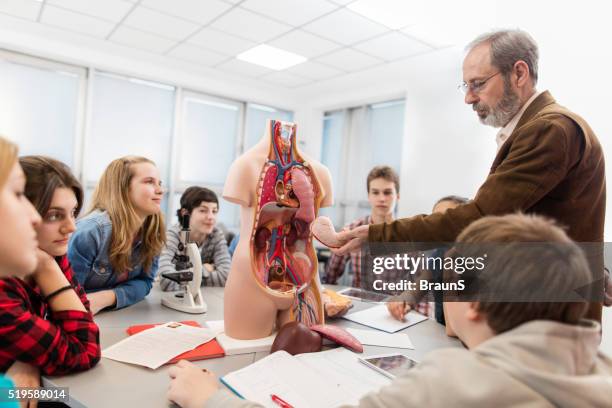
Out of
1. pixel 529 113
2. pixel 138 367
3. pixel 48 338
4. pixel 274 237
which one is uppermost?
pixel 529 113

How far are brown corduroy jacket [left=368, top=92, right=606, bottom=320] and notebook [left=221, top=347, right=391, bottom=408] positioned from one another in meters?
0.40

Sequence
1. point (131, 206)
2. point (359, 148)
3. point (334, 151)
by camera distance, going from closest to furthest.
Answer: point (131, 206) → point (359, 148) → point (334, 151)

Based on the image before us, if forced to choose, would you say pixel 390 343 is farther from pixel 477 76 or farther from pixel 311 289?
pixel 477 76

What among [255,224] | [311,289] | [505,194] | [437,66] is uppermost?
[437,66]

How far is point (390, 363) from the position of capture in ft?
4.09

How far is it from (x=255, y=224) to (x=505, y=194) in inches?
30.9

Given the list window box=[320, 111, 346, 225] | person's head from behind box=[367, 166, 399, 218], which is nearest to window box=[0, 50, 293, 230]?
window box=[320, 111, 346, 225]

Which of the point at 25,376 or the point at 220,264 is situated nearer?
the point at 25,376

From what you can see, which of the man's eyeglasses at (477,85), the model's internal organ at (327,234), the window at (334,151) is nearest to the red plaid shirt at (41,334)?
the model's internal organ at (327,234)

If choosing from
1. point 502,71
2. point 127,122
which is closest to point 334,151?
point 127,122

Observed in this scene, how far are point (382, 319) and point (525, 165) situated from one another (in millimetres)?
908

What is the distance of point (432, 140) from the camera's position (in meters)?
4.35

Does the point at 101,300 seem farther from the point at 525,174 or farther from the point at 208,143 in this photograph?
the point at 208,143

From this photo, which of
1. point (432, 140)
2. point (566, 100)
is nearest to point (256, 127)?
point (432, 140)
